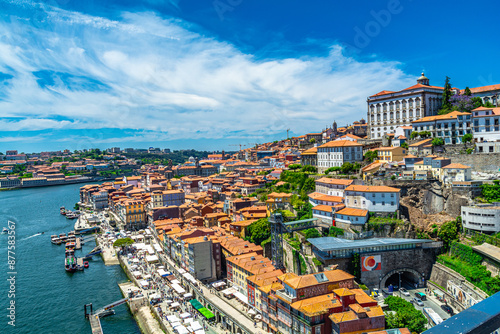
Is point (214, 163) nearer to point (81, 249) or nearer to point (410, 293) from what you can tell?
point (81, 249)

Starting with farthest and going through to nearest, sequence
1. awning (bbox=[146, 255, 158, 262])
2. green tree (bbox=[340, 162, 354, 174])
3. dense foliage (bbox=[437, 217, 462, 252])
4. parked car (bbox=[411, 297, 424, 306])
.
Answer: green tree (bbox=[340, 162, 354, 174]) → awning (bbox=[146, 255, 158, 262]) → dense foliage (bbox=[437, 217, 462, 252]) → parked car (bbox=[411, 297, 424, 306])

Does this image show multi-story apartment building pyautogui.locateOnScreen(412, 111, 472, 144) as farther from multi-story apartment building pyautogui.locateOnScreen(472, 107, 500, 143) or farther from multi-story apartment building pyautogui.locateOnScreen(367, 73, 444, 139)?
multi-story apartment building pyautogui.locateOnScreen(367, 73, 444, 139)

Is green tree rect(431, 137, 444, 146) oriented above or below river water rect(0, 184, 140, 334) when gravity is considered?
above

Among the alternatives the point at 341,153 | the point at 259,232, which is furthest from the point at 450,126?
the point at 259,232

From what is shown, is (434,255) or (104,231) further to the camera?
(104,231)

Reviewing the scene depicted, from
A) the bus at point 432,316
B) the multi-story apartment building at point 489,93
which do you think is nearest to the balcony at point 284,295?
the bus at point 432,316

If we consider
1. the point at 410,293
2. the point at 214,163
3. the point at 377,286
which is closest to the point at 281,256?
the point at 377,286

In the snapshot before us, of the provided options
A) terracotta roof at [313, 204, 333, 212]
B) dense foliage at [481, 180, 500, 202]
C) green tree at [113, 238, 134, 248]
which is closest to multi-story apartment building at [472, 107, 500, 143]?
dense foliage at [481, 180, 500, 202]
